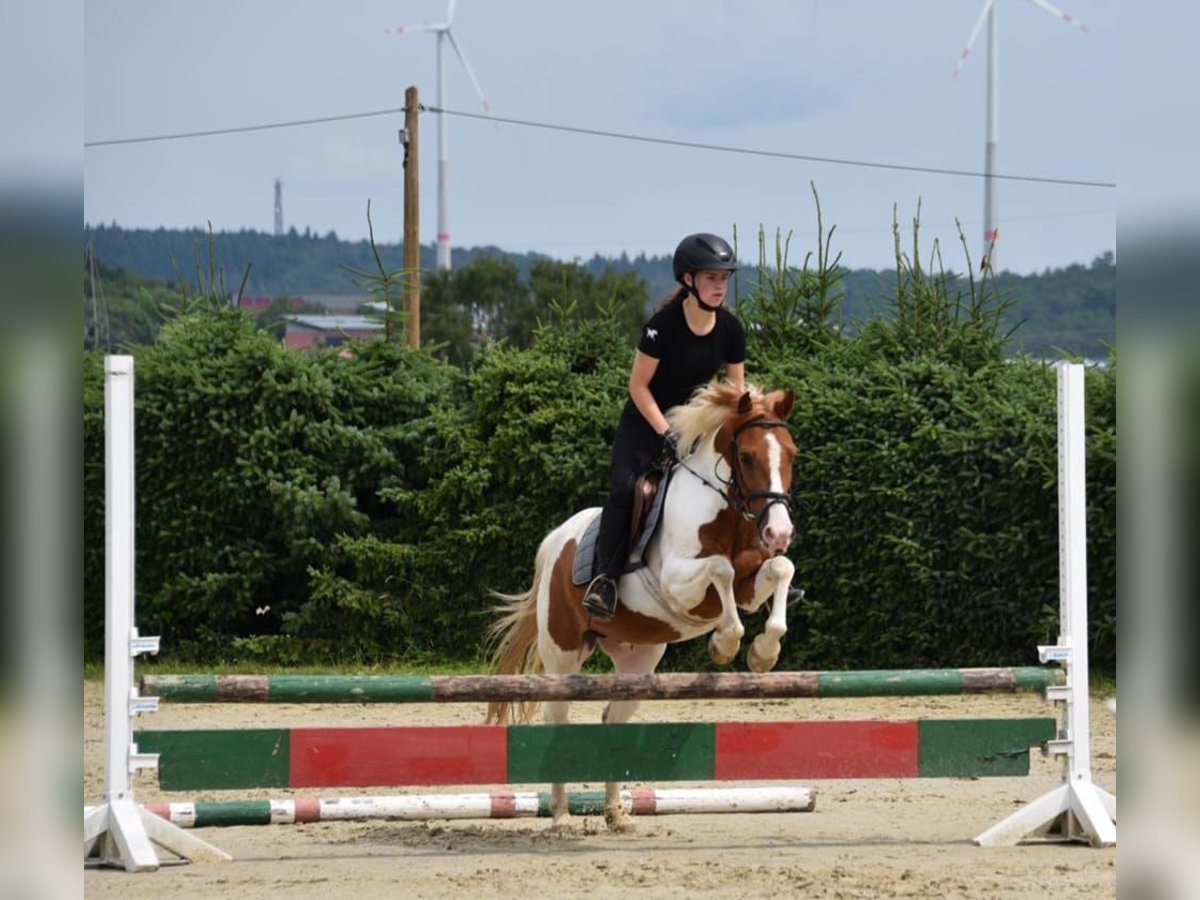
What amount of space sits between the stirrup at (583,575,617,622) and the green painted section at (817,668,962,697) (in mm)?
820

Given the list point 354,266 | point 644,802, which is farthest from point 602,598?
point 354,266

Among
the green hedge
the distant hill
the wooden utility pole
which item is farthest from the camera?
the distant hill

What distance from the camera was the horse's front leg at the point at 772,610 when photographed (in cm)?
471

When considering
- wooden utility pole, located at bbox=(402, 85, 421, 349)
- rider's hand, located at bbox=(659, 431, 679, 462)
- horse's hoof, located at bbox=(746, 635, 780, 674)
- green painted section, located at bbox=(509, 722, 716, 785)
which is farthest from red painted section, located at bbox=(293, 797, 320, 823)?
wooden utility pole, located at bbox=(402, 85, 421, 349)

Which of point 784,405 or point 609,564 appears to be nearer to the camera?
point 784,405

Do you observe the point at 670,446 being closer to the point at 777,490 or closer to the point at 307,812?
the point at 777,490

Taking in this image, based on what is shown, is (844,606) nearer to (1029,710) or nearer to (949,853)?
(1029,710)

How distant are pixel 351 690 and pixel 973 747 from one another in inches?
81.8

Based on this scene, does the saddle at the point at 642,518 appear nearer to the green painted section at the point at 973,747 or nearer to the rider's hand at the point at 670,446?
the rider's hand at the point at 670,446

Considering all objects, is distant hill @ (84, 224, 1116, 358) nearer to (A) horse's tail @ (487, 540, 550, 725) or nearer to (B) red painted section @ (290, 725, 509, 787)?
(A) horse's tail @ (487, 540, 550, 725)

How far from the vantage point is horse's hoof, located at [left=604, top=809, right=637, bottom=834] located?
5438mm

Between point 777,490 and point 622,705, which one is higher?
point 777,490

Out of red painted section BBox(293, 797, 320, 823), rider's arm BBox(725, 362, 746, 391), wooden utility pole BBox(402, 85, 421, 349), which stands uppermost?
wooden utility pole BBox(402, 85, 421, 349)

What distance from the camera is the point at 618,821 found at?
544 centimetres
